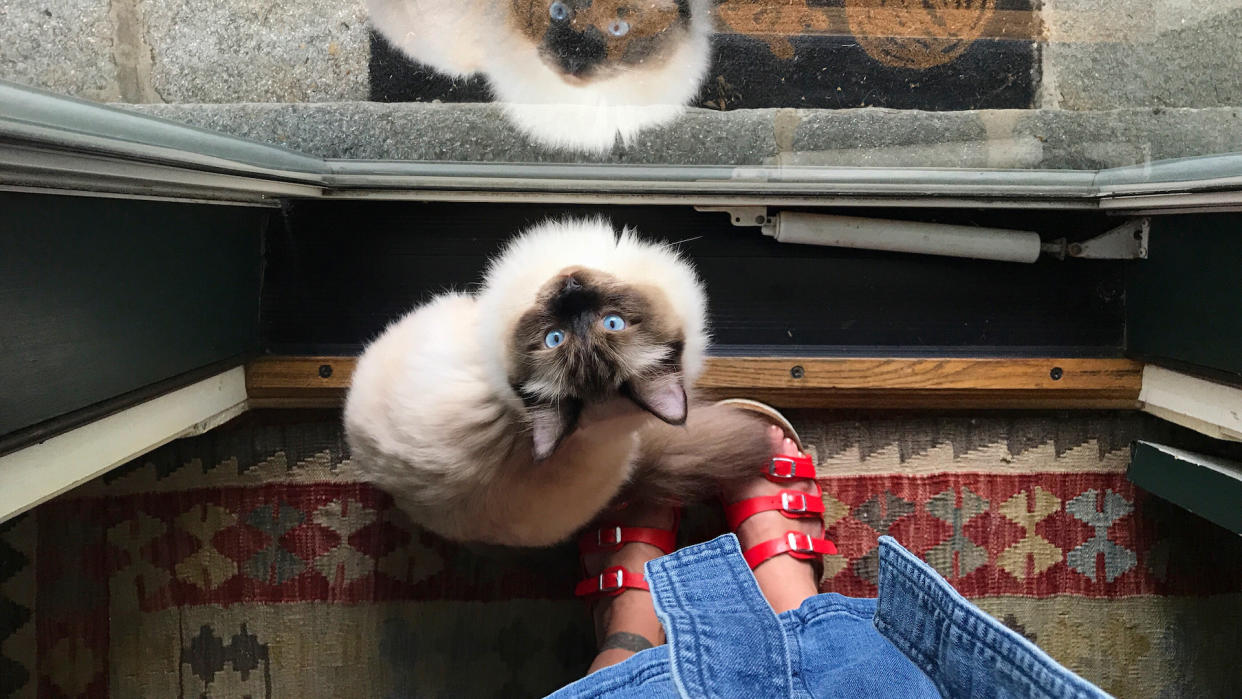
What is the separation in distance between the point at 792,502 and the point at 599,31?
2.52ft

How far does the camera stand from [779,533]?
109 centimetres

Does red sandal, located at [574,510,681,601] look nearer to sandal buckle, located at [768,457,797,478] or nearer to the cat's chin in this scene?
sandal buckle, located at [768,457,797,478]

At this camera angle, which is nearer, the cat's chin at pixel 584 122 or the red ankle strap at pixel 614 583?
the cat's chin at pixel 584 122

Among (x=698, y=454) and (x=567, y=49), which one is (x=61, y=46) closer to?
(x=567, y=49)

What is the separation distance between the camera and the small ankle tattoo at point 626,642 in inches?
39.7

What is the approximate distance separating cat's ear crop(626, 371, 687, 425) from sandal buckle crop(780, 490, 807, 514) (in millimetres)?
463

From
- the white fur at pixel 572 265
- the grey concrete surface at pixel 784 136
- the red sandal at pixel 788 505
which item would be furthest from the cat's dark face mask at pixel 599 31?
the red sandal at pixel 788 505

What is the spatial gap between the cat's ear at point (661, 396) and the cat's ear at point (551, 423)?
7 cm

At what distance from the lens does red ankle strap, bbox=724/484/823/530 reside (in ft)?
3.61

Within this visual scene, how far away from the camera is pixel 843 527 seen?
1.16 m

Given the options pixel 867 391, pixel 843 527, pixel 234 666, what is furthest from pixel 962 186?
pixel 234 666

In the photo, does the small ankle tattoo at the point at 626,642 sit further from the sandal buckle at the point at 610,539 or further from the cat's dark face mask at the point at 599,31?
the cat's dark face mask at the point at 599,31

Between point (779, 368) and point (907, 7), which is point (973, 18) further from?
point (779, 368)

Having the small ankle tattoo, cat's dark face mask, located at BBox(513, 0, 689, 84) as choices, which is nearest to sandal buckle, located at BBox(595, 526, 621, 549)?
the small ankle tattoo
